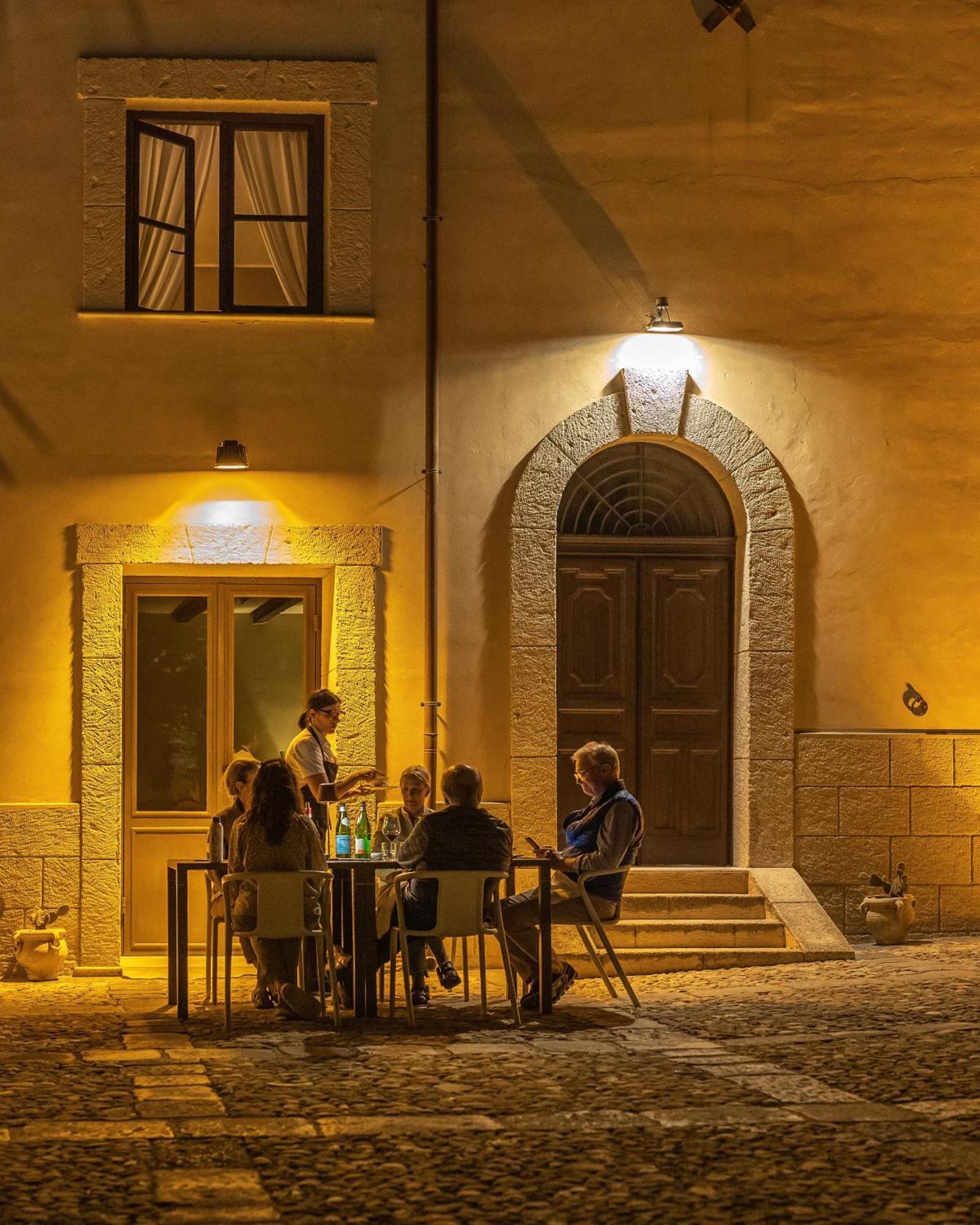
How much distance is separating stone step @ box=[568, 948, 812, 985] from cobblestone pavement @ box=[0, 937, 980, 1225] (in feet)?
3.97

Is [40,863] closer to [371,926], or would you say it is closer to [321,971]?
[321,971]

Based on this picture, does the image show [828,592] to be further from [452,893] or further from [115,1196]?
[115,1196]

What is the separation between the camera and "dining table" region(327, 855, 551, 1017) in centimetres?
804

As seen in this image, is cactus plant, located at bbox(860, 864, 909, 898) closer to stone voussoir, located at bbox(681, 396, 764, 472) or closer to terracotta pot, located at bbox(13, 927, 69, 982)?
stone voussoir, located at bbox(681, 396, 764, 472)

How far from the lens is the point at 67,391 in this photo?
10320 mm

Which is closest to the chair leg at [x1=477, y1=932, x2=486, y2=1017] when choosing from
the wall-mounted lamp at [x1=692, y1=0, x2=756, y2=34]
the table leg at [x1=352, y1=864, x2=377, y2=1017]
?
the table leg at [x1=352, y1=864, x2=377, y2=1017]

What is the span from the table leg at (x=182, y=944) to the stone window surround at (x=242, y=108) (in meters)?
3.65

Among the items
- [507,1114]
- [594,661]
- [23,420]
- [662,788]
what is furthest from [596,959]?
[23,420]

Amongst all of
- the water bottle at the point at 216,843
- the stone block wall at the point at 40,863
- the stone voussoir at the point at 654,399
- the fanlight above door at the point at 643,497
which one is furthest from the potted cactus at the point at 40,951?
the stone voussoir at the point at 654,399

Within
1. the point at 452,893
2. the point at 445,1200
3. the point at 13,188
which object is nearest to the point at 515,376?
the point at 13,188

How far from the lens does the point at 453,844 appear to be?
312 inches

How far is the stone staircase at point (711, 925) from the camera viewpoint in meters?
9.98

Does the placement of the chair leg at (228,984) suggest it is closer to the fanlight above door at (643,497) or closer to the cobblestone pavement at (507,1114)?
the cobblestone pavement at (507,1114)

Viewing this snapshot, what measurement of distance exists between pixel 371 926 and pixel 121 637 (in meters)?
2.94
